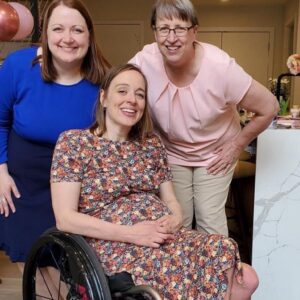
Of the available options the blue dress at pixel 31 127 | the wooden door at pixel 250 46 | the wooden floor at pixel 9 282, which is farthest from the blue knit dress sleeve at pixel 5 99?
the wooden door at pixel 250 46

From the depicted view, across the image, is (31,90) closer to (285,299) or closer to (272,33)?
(285,299)

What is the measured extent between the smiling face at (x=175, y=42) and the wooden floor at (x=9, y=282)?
1411 mm

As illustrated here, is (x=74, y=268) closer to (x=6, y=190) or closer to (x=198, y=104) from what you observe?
(x=6, y=190)

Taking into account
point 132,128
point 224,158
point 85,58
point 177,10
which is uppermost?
point 177,10

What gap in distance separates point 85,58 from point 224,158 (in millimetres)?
654

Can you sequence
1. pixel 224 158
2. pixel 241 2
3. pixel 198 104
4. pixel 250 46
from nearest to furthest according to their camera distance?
pixel 198 104, pixel 224 158, pixel 241 2, pixel 250 46

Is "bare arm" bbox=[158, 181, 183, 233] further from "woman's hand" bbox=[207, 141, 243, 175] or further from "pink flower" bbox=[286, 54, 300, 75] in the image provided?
"pink flower" bbox=[286, 54, 300, 75]

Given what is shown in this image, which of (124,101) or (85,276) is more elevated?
(124,101)

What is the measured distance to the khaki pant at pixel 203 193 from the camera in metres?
1.81

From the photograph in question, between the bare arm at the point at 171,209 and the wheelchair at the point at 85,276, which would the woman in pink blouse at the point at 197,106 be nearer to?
the bare arm at the point at 171,209

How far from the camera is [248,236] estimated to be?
Result: 110 inches

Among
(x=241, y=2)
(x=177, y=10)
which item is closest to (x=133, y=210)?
(x=177, y=10)

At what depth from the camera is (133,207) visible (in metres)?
1.44

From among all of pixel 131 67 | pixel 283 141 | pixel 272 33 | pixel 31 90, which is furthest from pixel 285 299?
pixel 272 33
